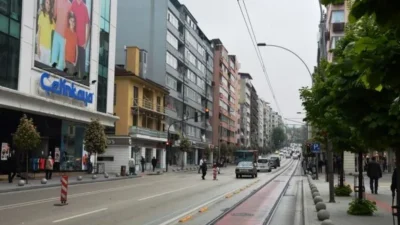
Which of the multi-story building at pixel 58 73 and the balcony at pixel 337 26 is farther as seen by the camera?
the balcony at pixel 337 26

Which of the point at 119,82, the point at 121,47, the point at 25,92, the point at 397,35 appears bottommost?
the point at 397,35

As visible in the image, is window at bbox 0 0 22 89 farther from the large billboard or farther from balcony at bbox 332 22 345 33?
balcony at bbox 332 22 345 33

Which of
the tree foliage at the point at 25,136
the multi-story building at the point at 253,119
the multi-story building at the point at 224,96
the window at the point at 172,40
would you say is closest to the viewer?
the tree foliage at the point at 25,136

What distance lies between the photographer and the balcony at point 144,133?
56.9 m

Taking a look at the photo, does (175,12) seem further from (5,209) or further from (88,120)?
(5,209)

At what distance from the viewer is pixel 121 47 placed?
248 ft

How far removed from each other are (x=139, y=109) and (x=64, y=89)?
21.3 m

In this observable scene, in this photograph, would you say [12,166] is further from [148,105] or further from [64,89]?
[148,105]

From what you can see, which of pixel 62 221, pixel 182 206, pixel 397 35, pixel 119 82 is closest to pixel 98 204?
pixel 182 206

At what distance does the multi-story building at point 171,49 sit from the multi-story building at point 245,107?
61202 mm

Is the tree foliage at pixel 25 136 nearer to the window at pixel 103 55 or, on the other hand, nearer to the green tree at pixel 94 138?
the green tree at pixel 94 138

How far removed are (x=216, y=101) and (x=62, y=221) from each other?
A: 99671 millimetres

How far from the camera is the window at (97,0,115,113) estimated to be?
4659cm

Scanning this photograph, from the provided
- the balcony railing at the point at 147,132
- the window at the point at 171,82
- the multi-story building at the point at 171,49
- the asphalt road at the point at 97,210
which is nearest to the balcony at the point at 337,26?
the multi-story building at the point at 171,49
